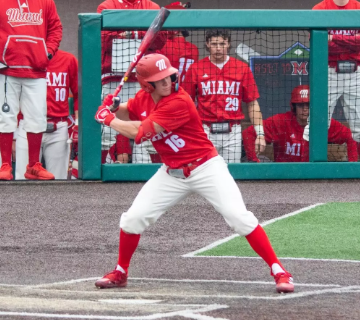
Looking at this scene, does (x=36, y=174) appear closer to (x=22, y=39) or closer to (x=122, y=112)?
(x=22, y=39)

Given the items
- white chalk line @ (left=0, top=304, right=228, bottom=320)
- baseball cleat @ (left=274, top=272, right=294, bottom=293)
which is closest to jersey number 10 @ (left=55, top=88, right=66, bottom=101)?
baseball cleat @ (left=274, top=272, right=294, bottom=293)

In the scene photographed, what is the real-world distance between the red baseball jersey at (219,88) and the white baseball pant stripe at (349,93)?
2.61 ft

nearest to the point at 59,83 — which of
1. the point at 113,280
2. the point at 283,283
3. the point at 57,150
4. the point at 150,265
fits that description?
the point at 57,150

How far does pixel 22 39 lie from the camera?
7797mm

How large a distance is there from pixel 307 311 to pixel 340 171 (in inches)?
193

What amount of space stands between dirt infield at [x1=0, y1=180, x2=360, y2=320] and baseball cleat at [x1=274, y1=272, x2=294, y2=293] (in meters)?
0.05

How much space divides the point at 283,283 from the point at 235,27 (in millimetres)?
4551

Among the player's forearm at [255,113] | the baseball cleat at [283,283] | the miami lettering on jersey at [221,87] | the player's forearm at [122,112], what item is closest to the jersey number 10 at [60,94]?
the miami lettering on jersey at [221,87]

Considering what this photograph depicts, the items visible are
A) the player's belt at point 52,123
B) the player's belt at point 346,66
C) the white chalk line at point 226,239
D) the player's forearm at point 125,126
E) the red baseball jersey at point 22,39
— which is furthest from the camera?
the player's belt at point 52,123

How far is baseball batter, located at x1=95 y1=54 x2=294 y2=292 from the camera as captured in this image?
4484 mm

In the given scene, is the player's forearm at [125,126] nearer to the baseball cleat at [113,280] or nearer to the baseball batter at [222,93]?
the baseball cleat at [113,280]

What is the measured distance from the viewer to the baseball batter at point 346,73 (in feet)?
28.0

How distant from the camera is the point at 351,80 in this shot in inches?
336

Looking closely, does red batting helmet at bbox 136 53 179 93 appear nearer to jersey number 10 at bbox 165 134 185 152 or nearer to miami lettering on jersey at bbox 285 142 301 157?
jersey number 10 at bbox 165 134 185 152
